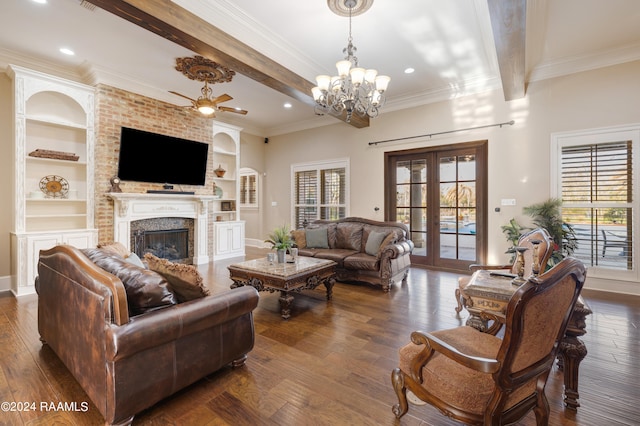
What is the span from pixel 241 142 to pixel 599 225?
739 centimetres

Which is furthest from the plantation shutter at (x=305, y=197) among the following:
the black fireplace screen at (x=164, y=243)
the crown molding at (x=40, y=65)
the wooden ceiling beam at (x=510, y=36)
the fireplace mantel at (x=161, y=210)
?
the crown molding at (x=40, y=65)

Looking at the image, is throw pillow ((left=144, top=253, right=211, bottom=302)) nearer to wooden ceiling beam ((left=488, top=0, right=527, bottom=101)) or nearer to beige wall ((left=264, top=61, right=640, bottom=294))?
wooden ceiling beam ((left=488, top=0, right=527, bottom=101))

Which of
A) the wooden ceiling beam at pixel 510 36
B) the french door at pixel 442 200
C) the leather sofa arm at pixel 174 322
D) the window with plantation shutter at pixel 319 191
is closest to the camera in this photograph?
the leather sofa arm at pixel 174 322

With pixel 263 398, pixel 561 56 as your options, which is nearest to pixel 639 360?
pixel 263 398

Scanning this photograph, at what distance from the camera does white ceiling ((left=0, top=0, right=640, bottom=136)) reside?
125 inches

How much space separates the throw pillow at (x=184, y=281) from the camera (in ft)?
6.51

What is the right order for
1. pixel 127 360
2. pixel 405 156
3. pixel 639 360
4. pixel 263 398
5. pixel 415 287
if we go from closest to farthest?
1. pixel 127 360
2. pixel 263 398
3. pixel 639 360
4. pixel 415 287
5. pixel 405 156

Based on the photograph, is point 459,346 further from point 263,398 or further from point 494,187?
point 494,187

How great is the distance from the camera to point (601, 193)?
13.6ft

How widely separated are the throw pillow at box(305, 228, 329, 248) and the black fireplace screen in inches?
108

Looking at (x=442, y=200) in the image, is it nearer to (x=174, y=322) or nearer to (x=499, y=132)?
(x=499, y=132)

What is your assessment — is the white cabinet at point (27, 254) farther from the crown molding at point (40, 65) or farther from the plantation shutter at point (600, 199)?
the plantation shutter at point (600, 199)

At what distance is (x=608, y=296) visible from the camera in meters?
3.97

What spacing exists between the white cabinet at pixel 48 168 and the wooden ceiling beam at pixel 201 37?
110 inches
